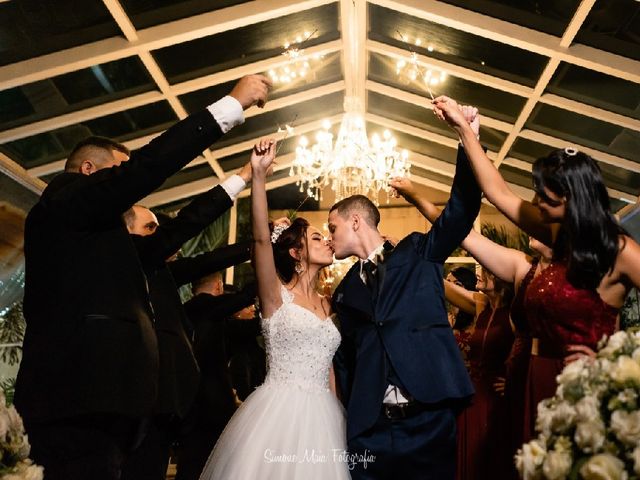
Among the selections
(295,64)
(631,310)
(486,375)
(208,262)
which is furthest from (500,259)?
(295,64)

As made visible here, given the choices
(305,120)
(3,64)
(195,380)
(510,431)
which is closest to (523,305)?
(510,431)

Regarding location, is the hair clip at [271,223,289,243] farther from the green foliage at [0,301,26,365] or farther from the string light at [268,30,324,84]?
the string light at [268,30,324,84]

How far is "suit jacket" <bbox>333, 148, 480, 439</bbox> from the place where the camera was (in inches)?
86.0

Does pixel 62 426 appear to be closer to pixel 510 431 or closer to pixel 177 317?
pixel 177 317

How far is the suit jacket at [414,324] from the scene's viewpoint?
7.17 ft

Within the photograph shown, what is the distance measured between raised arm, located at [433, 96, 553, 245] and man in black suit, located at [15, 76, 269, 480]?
783mm

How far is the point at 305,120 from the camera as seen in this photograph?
862cm

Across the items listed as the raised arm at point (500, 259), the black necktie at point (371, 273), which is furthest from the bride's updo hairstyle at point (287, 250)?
the raised arm at point (500, 259)

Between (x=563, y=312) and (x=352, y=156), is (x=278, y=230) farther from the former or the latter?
(x=352, y=156)

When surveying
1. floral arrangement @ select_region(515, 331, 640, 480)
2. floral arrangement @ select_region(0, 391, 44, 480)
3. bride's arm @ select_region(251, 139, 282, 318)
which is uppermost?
bride's arm @ select_region(251, 139, 282, 318)

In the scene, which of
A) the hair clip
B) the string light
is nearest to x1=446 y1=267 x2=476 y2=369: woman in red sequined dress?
the hair clip

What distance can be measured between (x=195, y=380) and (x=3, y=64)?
3941mm

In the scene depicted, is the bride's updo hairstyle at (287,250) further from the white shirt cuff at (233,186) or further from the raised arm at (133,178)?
the raised arm at (133,178)

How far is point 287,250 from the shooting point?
3135 mm
